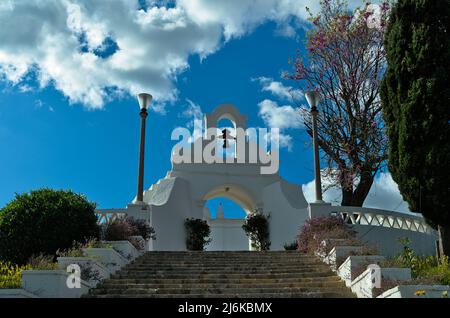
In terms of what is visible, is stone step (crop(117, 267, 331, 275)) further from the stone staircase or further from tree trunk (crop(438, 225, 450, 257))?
tree trunk (crop(438, 225, 450, 257))

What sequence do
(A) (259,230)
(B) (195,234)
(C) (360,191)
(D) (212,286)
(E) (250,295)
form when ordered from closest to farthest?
(E) (250,295), (D) (212,286), (C) (360,191), (B) (195,234), (A) (259,230)

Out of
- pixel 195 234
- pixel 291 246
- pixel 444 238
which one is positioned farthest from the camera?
pixel 195 234

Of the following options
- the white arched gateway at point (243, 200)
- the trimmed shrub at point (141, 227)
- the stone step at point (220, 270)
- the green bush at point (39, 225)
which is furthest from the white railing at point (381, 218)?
the green bush at point (39, 225)

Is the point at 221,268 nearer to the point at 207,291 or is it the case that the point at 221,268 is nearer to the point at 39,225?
the point at 207,291

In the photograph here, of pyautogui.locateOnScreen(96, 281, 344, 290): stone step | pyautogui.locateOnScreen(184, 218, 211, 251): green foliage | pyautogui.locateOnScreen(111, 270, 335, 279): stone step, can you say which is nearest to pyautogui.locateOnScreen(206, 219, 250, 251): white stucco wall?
pyautogui.locateOnScreen(184, 218, 211, 251): green foliage

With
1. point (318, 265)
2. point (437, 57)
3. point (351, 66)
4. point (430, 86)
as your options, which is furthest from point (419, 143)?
Result: point (351, 66)

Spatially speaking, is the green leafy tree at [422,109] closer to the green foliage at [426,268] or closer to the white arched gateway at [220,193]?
the green foliage at [426,268]

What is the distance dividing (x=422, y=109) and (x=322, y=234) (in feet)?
12.3

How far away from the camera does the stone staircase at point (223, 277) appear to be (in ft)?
31.4

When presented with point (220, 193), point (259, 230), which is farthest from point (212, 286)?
point (220, 193)

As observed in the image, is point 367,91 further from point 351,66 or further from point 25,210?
point 25,210

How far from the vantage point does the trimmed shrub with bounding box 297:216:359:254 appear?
1249cm

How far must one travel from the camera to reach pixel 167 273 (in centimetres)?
1122

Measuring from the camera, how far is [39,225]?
456 inches
